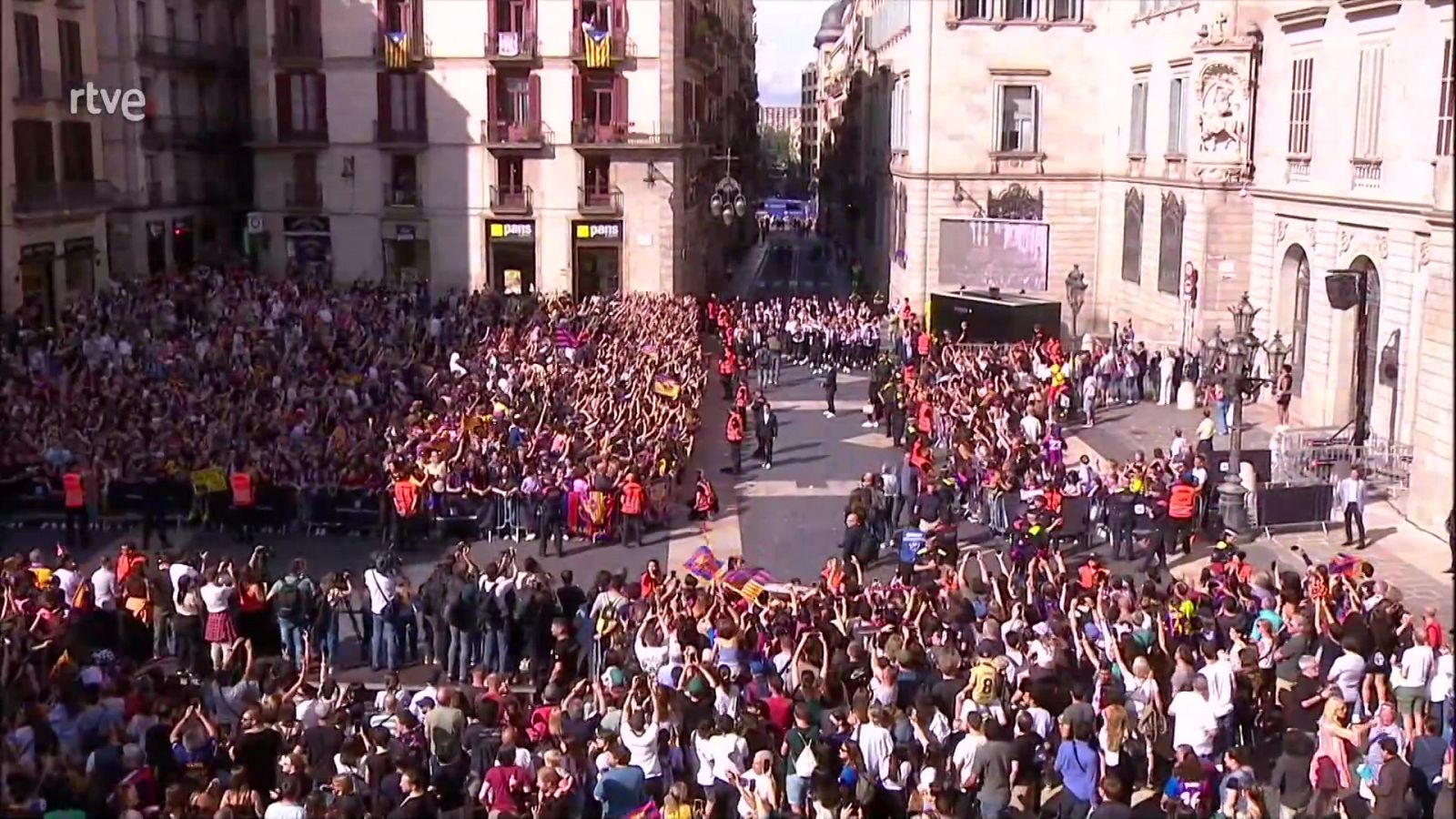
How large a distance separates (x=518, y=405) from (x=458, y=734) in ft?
49.2

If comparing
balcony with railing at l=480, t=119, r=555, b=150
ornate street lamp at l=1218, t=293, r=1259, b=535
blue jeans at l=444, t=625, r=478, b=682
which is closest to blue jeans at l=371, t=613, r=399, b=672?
blue jeans at l=444, t=625, r=478, b=682

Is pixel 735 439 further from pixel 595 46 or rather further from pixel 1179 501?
pixel 595 46

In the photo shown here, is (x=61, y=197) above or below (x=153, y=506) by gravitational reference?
above

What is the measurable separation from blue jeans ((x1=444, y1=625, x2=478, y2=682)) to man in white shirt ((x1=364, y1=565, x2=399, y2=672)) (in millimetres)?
677

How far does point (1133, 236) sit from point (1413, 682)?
30.6m

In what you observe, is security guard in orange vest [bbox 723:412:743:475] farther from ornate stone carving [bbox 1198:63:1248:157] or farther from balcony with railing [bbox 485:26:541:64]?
balcony with railing [bbox 485:26:541:64]

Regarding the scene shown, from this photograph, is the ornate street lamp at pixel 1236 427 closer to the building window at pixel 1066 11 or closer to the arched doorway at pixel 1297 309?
the arched doorway at pixel 1297 309

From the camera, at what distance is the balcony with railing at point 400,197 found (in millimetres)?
49094

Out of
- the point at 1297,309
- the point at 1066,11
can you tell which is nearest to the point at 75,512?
the point at 1297,309

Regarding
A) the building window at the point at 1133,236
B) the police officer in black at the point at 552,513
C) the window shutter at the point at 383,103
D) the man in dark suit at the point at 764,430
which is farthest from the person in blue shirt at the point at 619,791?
the window shutter at the point at 383,103

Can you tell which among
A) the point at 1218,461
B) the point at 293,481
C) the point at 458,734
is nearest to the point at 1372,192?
the point at 1218,461

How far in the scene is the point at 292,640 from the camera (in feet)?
53.6

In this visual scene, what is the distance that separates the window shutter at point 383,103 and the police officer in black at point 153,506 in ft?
92.7

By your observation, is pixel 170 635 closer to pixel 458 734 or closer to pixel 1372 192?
pixel 458 734
